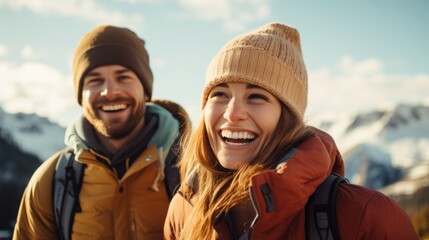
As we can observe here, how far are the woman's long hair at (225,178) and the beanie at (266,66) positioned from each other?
0.73 ft

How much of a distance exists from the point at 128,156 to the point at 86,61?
1.62 meters

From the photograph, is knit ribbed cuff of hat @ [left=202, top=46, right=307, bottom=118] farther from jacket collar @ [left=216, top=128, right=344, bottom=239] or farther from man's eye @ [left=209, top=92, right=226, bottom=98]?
jacket collar @ [left=216, top=128, right=344, bottom=239]

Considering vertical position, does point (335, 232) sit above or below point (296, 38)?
below

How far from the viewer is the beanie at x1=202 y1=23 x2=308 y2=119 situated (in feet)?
13.2

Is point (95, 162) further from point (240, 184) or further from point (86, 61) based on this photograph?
point (240, 184)

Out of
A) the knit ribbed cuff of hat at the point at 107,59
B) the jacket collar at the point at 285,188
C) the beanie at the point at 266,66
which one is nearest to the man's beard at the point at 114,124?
the knit ribbed cuff of hat at the point at 107,59

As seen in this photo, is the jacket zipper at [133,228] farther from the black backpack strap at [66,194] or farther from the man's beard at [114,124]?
the man's beard at [114,124]

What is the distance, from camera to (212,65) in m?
4.35

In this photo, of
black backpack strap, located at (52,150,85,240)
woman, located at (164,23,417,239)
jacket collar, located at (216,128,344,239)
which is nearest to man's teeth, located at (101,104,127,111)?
black backpack strap, located at (52,150,85,240)

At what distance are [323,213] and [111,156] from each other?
12.0 ft

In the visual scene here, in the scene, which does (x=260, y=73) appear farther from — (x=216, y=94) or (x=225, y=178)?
(x=225, y=178)

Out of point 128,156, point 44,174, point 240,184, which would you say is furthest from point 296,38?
point 44,174

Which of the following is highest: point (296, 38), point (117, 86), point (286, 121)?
point (296, 38)

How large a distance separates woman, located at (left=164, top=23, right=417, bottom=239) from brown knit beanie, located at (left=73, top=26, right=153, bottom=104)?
2.49 metres
